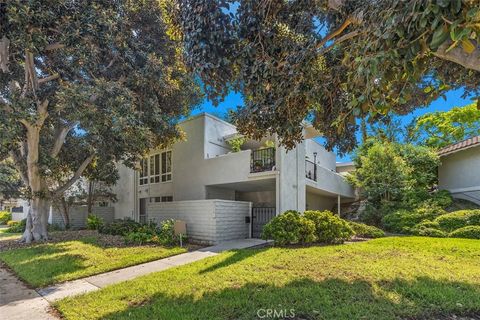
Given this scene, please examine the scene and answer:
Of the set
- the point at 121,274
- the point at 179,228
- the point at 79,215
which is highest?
the point at 179,228

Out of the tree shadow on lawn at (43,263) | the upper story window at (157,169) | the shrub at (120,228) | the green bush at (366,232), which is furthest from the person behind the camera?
the upper story window at (157,169)

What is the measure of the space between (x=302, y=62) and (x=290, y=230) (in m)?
6.02

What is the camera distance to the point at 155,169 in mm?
19562

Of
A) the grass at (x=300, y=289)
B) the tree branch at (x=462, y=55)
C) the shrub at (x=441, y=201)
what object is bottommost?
the grass at (x=300, y=289)

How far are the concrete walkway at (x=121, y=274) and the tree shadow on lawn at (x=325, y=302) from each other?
1.90m

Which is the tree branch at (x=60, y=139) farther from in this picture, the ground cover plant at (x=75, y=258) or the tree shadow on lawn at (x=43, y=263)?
the tree shadow on lawn at (x=43, y=263)

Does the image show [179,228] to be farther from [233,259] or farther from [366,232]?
[366,232]

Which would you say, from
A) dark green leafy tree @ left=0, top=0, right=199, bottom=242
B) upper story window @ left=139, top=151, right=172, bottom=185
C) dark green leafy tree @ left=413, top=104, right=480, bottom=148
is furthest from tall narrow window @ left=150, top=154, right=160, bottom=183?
dark green leafy tree @ left=413, top=104, right=480, bottom=148

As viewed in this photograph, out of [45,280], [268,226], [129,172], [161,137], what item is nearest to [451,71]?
[268,226]

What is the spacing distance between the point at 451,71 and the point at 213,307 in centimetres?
621

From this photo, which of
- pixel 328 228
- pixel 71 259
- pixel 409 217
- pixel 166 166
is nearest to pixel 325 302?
pixel 328 228

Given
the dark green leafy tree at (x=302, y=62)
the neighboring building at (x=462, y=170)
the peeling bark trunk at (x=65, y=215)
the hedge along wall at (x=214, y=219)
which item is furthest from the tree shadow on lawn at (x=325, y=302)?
the peeling bark trunk at (x=65, y=215)

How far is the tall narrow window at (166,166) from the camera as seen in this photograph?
59.8ft

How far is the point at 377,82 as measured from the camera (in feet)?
12.7
